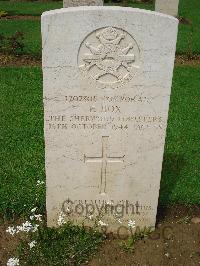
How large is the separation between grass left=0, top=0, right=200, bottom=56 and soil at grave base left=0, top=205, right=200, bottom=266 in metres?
7.02

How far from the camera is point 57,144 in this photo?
376cm

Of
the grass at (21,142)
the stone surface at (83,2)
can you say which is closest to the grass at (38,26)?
the stone surface at (83,2)

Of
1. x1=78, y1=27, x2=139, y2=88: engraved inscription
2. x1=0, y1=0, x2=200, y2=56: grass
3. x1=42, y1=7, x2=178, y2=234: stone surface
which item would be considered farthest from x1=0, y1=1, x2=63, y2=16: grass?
x1=78, y1=27, x2=139, y2=88: engraved inscription

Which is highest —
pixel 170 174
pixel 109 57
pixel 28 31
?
pixel 109 57

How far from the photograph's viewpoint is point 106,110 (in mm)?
3602

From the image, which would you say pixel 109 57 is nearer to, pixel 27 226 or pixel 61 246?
pixel 27 226

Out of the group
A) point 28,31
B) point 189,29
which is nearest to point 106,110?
point 28,31

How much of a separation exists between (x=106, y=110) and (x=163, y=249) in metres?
1.52

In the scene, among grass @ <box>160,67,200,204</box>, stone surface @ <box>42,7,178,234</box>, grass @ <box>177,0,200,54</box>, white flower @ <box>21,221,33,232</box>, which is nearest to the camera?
stone surface @ <box>42,7,178,234</box>

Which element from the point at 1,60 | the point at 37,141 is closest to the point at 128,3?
Result: the point at 1,60

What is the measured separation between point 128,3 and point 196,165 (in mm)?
14162

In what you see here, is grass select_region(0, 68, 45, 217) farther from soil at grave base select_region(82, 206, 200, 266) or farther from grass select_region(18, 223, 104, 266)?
soil at grave base select_region(82, 206, 200, 266)

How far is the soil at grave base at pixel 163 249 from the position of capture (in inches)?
153

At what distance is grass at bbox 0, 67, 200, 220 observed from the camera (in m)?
4.73
